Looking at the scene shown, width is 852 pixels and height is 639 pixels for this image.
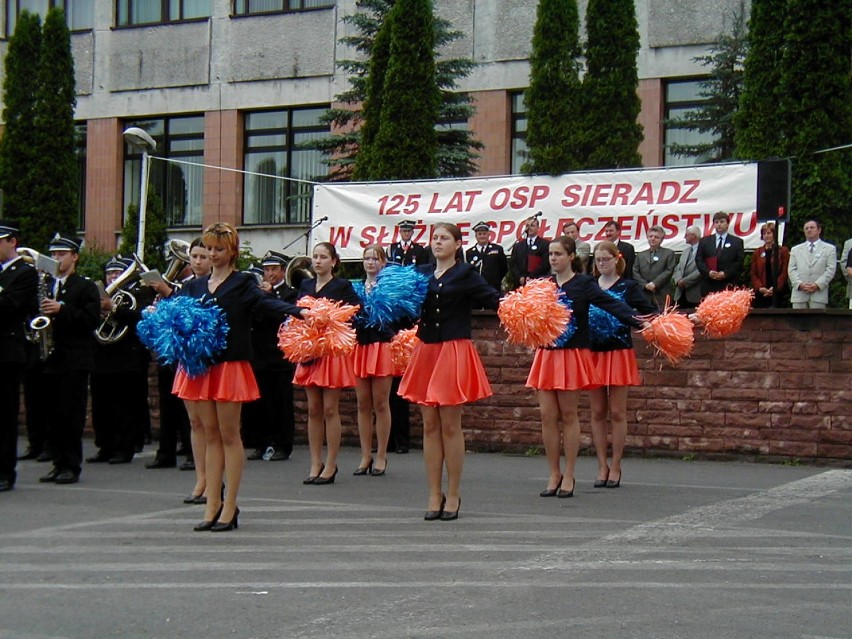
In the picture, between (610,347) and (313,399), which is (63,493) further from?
(610,347)

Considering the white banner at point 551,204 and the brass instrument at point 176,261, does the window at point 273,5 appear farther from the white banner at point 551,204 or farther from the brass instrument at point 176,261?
the brass instrument at point 176,261

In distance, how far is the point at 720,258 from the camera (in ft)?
53.0

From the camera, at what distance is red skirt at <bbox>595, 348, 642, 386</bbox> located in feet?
37.4

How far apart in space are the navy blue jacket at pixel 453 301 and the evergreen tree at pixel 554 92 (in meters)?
11.8

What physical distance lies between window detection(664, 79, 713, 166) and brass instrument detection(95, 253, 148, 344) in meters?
15.5

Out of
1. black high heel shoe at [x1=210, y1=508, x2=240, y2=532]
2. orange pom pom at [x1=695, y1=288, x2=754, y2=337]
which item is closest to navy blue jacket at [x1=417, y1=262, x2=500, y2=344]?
black high heel shoe at [x1=210, y1=508, x2=240, y2=532]

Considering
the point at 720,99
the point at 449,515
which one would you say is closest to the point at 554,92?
the point at 720,99

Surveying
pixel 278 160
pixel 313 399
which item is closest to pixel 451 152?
pixel 278 160

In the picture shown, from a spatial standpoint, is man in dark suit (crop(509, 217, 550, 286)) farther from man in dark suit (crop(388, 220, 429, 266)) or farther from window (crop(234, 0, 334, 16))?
window (crop(234, 0, 334, 16))

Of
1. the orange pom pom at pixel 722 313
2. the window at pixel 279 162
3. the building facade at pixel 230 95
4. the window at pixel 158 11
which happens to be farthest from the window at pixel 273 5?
the orange pom pom at pixel 722 313

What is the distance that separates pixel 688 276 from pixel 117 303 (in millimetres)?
7270

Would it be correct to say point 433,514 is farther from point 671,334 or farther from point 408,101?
point 408,101

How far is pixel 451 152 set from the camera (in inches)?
998

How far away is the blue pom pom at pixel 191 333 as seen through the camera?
873 cm
